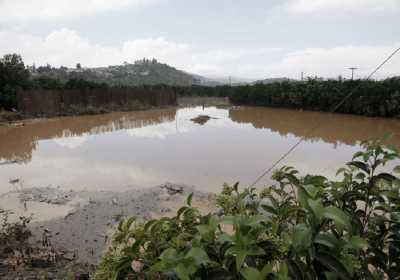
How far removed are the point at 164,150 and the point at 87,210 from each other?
474 centimetres

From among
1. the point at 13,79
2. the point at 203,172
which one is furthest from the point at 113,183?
the point at 13,79

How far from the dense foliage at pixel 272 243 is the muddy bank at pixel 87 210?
290 centimetres

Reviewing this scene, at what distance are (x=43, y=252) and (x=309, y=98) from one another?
19.1m

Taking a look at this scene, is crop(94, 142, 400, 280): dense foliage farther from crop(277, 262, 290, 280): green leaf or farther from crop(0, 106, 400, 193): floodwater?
crop(0, 106, 400, 193): floodwater

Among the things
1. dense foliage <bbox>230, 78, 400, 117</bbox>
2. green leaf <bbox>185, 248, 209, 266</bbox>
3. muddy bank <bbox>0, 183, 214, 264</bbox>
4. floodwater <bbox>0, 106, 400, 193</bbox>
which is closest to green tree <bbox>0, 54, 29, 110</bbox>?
floodwater <bbox>0, 106, 400, 193</bbox>

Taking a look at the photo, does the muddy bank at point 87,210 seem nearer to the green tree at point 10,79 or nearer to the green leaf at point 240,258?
the green leaf at point 240,258

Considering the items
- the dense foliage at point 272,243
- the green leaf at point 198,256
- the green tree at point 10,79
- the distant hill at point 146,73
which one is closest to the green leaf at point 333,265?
the dense foliage at point 272,243

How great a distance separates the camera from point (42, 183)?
621cm

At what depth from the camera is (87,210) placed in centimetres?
477

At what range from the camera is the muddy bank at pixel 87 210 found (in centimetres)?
372

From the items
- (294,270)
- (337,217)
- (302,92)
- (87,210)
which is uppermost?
(302,92)

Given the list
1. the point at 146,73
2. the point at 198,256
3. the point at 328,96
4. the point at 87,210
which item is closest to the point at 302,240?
A: the point at 198,256

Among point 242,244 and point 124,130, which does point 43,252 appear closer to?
point 242,244

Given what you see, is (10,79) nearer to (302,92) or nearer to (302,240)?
(302,92)
